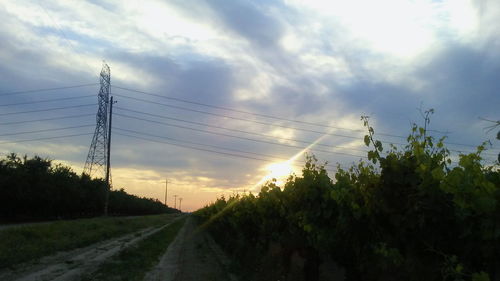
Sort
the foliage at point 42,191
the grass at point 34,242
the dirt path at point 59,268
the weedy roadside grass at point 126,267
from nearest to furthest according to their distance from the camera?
the dirt path at point 59,268, the weedy roadside grass at point 126,267, the grass at point 34,242, the foliage at point 42,191

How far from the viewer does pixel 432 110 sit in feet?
18.4

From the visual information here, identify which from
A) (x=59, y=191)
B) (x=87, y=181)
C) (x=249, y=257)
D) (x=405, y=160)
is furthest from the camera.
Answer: (x=87, y=181)

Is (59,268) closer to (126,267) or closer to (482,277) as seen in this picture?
(126,267)

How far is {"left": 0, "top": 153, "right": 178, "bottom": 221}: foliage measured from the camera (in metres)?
52.2

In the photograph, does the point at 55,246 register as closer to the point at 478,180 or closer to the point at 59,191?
the point at 478,180

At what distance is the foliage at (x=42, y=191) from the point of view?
52.2 m

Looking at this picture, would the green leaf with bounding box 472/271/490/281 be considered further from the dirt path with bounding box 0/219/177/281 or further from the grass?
the grass

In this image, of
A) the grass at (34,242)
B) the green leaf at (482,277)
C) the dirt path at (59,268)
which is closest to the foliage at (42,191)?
the grass at (34,242)

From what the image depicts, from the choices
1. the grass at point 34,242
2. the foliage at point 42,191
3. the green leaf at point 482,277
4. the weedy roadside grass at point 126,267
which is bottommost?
the weedy roadside grass at point 126,267

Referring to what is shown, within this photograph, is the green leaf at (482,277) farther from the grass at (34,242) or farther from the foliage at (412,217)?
the grass at (34,242)

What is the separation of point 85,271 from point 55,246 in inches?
316

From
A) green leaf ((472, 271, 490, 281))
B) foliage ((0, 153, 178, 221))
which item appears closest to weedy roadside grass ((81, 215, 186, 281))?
green leaf ((472, 271, 490, 281))

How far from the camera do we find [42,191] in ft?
186

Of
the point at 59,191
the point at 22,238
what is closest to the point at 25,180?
the point at 59,191
